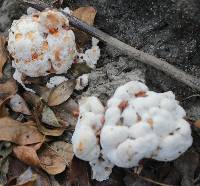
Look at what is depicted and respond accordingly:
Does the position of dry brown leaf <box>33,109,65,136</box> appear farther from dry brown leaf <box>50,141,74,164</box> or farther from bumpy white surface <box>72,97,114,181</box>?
bumpy white surface <box>72,97,114,181</box>

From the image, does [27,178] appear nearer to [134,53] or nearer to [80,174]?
[80,174]

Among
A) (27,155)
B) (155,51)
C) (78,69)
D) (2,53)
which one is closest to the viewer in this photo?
(27,155)

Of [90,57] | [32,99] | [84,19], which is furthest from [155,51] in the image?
[32,99]

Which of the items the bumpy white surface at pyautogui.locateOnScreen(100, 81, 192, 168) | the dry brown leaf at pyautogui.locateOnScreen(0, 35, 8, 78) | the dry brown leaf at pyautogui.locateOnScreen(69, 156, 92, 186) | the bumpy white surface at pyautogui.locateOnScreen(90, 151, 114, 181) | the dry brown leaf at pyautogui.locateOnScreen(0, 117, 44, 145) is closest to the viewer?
the bumpy white surface at pyautogui.locateOnScreen(100, 81, 192, 168)

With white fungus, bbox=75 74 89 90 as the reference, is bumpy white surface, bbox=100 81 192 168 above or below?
above

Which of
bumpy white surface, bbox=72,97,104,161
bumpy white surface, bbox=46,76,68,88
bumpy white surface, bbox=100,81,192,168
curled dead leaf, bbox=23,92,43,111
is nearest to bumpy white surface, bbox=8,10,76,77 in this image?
bumpy white surface, bbox=46,76,68,88

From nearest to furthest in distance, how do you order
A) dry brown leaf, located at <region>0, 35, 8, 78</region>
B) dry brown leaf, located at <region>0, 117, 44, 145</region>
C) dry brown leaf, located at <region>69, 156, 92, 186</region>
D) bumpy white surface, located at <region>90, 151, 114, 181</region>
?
bumpy white surface, located at <region>90, 151, 114, 181</region> → dry brown leaf, located at <region>69, 156, 92, 186</region> → dry brown leaf, located at <region>0, 117, 44, 145</region> → dry brown leaf, located at <region>0, 35, 8, 78</region>
